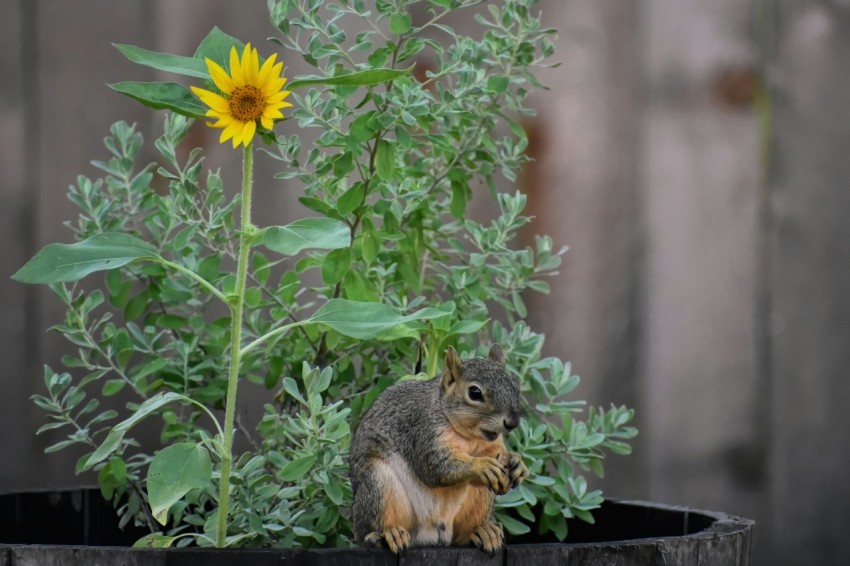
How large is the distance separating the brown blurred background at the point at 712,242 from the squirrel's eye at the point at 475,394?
3.22ft

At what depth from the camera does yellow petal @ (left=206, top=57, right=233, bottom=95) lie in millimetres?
1228

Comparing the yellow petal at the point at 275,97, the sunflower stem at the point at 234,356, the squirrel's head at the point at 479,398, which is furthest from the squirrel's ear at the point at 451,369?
the yellow petal at the point at 275,97

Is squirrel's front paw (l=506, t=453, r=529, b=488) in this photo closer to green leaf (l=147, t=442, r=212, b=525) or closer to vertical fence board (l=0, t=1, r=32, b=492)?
green leaf (l=147, t=442, r=212, b=525)

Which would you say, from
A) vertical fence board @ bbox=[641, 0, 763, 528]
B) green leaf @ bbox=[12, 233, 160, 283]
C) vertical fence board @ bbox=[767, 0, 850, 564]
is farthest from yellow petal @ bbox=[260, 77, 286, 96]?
vertical fence board @ bbox=[767, 0, 850, 564]

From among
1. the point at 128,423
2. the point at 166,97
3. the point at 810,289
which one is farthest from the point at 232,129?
the point at 810,289

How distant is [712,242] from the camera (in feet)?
7.47

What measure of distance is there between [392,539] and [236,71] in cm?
55

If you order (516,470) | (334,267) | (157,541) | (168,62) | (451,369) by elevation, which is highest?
(168,62)

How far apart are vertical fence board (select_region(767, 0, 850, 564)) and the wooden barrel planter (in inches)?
30.5

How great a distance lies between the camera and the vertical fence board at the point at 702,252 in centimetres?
226

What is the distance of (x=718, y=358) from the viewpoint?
2273 mm

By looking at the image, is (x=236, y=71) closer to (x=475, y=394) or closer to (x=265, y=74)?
(x=265, y=74)

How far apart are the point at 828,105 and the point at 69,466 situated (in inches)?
66.3

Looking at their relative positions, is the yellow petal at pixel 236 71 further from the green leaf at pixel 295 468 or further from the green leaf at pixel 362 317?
the green leaf at pixel 295 468
